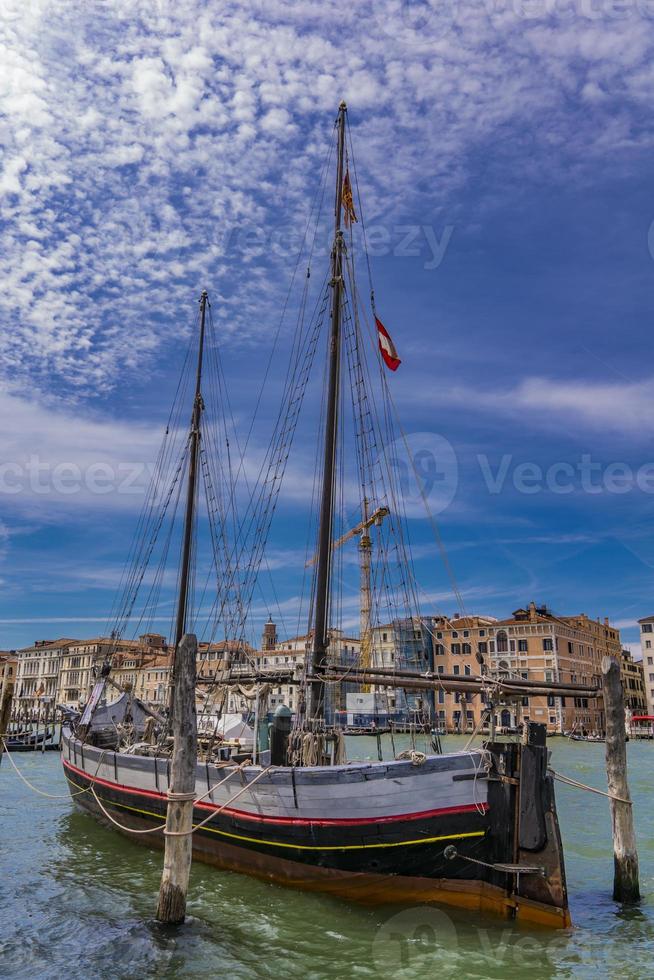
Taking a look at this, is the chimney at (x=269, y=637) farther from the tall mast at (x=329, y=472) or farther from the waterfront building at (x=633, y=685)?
the tall mast at (x=329, y=472)

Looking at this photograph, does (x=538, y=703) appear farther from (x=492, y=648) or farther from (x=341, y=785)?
(x=341, y=785)

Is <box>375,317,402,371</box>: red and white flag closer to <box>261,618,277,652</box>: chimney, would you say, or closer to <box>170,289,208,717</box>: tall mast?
<box>170,289,208,717</box>: tall mast

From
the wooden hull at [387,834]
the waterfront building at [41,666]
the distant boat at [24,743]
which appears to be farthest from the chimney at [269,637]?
the wooden hull at [387,834]

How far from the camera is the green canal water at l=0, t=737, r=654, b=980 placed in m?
12.3

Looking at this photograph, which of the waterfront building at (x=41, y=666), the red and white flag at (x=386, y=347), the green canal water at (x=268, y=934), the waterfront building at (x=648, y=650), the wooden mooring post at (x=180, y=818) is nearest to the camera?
the green canal water at (x=268, y=934)

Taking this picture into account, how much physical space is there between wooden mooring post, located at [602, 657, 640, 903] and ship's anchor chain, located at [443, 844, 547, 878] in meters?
2.35

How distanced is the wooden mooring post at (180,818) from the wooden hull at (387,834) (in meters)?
1.37

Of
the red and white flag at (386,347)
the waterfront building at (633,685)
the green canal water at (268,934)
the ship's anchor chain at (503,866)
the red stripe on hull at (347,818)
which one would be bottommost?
the green canal water at (268,934)

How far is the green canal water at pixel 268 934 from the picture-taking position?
1227 centimetres

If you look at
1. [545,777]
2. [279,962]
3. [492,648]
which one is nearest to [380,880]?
[279,962]

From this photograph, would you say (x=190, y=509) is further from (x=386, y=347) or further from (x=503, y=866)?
(x=503, y=866)

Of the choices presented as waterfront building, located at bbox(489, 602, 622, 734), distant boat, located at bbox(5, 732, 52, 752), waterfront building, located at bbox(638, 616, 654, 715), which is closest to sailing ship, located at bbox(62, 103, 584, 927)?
distant boat, located at bbox(5, 732, 52, 752)

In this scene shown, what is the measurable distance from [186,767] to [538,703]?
9089 cm

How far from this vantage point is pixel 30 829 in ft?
84.0
